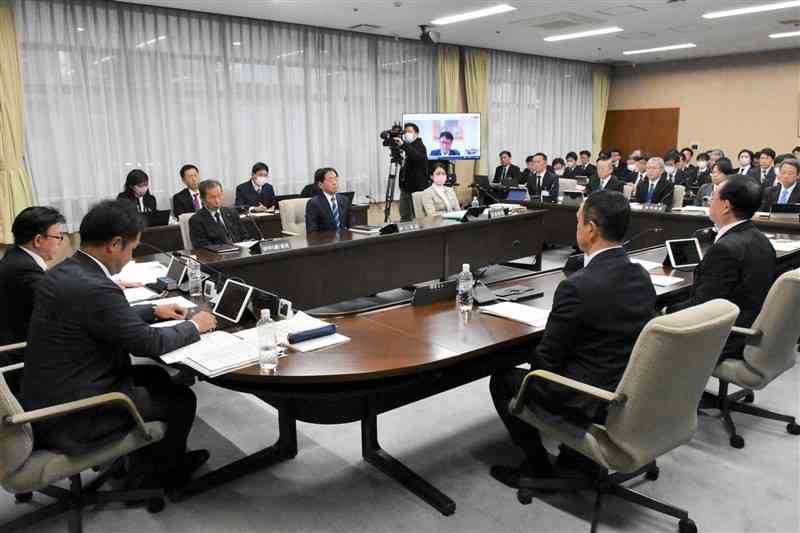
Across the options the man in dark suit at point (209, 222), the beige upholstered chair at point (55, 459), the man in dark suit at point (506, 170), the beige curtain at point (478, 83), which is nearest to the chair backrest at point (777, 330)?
the beige upholstered chair at point (55, 459)

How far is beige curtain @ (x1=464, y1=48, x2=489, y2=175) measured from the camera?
29.4ft

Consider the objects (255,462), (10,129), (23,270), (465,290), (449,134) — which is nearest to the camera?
(23,270)

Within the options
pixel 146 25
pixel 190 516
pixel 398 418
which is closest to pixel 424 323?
pixel 398 418

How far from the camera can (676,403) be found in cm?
180

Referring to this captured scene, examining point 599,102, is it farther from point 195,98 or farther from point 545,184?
point 195,98

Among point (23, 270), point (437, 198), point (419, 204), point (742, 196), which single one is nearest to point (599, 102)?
point (437, 198)

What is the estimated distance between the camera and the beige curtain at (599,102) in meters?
11.2

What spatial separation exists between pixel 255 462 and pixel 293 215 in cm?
290

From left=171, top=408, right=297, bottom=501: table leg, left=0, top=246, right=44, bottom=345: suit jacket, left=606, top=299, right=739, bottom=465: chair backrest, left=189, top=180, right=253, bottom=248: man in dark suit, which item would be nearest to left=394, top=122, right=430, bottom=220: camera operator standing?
left=189, top=180, right=253, bottom=248: man in dark suit

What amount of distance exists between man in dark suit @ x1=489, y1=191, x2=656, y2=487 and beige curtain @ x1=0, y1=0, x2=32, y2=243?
533 centimetres

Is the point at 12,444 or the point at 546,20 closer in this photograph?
the point at 12,444

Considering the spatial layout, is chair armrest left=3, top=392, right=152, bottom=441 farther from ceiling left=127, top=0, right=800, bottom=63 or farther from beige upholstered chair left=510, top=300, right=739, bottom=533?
ceiling left=127, top=0, right=800, bottom=63

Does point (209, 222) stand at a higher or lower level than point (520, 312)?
higher

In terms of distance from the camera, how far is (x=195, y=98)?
6531 mm
